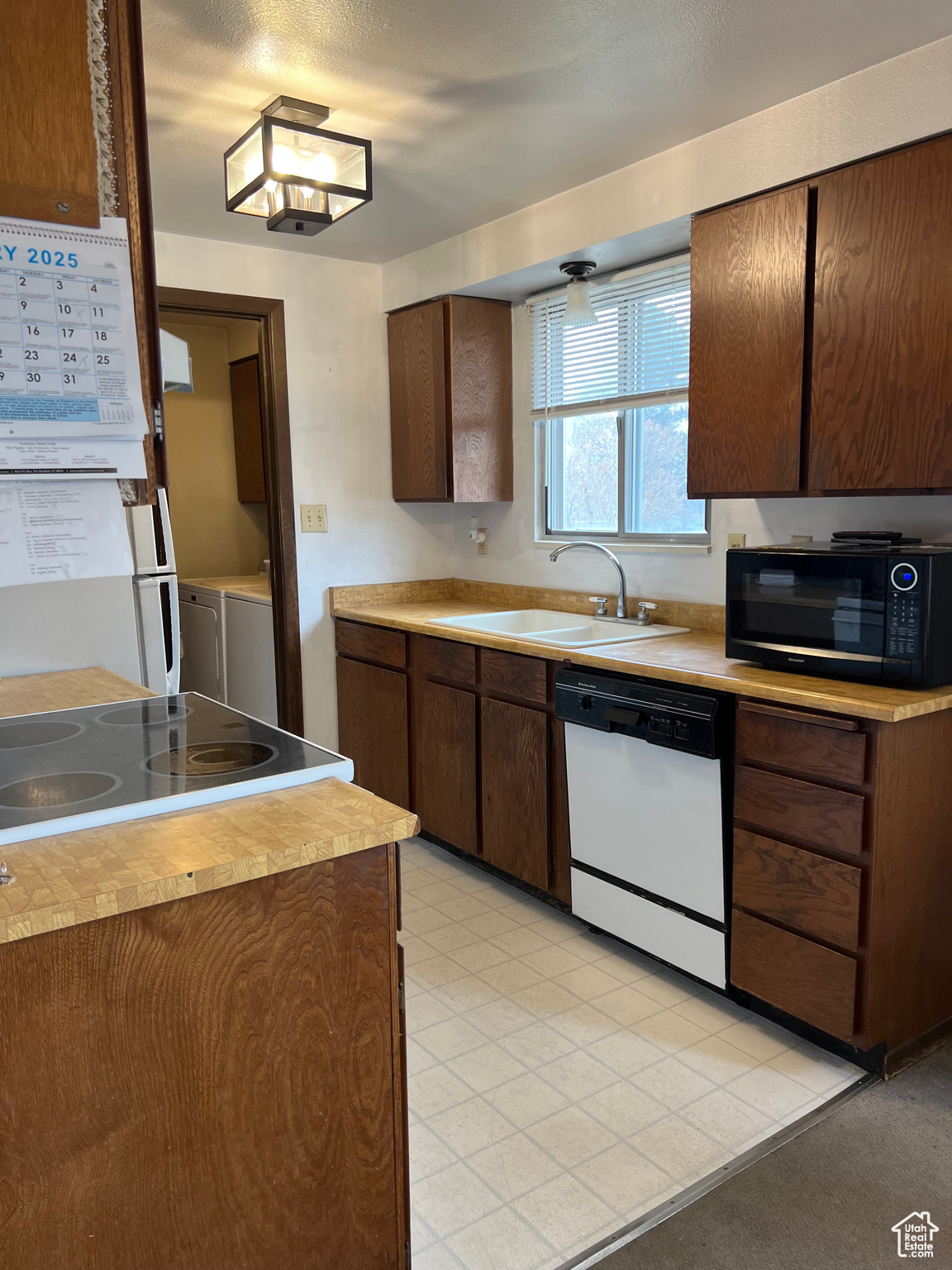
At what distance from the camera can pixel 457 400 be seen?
3.58 metres

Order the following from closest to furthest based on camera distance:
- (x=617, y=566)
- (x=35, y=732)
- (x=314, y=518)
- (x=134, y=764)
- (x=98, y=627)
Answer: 1. (x=134, y=764)
2. (x=35, y=732)
3. (x=98, y=627)
4. (x=617, y=566)
5. (x=314, y=518)

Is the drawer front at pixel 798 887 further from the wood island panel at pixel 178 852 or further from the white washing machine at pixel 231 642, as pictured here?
the white washing machine at pixel 231 642

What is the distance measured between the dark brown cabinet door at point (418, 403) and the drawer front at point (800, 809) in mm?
1895

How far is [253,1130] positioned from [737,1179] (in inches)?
41.7

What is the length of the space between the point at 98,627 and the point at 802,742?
1.85m

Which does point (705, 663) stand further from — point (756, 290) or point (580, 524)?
point (580, 524)

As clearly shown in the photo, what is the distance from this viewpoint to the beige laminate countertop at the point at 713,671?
1928 mm

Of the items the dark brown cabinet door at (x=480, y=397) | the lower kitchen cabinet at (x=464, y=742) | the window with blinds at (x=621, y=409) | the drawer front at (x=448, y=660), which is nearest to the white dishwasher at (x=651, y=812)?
the lower kitchen cabinet at (x=464, y=742)

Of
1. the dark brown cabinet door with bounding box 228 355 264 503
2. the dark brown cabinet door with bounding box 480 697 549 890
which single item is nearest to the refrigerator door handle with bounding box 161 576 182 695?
the dark brown cabinet door with bounding box 480 697 549 890

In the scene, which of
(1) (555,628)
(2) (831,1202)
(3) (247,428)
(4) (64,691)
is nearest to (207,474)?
(3) (247,428)

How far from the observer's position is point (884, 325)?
2113mm

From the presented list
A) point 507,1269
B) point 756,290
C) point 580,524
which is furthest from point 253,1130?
Answer: point 580,524

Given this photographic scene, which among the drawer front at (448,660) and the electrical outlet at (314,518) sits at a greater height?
the electrical outlet at (314,518)

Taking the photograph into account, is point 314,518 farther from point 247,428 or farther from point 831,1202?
point 831,1202
